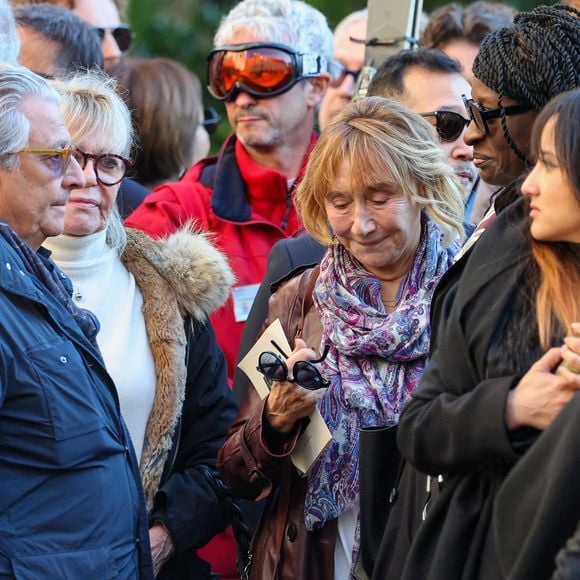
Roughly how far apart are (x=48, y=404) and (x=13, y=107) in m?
0.77

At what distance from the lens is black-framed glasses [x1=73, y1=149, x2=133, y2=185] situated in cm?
358

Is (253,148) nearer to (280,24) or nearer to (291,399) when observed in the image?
(280,24)

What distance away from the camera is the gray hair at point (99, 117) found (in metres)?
3.58

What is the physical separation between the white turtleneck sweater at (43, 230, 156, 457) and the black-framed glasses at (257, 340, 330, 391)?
0.67 m

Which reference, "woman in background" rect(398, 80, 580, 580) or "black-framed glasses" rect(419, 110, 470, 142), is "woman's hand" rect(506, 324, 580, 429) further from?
"black-framed glasses" rect(419, 110, 470, 142)

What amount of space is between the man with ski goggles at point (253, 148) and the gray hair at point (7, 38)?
0.85 m

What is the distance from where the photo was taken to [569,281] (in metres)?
2.24

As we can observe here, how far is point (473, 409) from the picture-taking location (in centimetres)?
224

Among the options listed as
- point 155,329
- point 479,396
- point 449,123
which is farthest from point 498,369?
point 449,123

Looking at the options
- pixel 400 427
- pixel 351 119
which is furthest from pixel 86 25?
pixel 400 427

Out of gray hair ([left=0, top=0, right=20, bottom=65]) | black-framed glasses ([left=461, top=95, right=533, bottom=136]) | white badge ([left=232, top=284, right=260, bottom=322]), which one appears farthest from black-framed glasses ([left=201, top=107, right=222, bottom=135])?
black-framed glasses ([left=461, top=95, right=533, bottom=136])

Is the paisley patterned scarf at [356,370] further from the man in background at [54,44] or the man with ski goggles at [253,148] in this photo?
the man in background at [54,44]

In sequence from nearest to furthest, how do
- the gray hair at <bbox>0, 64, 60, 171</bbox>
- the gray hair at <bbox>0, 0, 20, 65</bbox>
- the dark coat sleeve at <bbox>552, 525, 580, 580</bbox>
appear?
the dark coat sleeve at <bbox>552, 525, 580, 580</bbox> < the gray hair at <bbox>0, 64, 60, 171</bbox> < the gray hair at <bbox>0, 0, 20, 65</bbox>

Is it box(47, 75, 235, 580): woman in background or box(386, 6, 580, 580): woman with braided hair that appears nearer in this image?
box(386, 6, 580, 580): woman with braided hair
